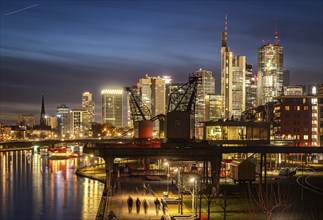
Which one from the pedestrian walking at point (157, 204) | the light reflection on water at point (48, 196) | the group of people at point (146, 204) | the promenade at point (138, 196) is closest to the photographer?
the promenade at point (138, 196)

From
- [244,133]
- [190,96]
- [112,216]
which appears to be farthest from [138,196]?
[190,96]

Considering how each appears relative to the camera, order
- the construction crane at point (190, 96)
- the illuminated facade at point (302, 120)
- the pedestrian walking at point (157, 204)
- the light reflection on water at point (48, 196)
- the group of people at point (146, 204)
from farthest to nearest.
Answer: the illuminated facade at point (302, 120) → the construction crane at point (190, 96) → the light reflection on water at point (48, 196) → the group of people at point (146, 204) → the pedestrian walking at point (157, 204)

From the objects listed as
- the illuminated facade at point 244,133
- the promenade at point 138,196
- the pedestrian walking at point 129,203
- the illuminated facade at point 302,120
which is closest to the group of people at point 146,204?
the pedestrian walking at point 129,203

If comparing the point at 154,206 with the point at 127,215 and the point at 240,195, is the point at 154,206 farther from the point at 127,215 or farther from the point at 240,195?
the point at 240,195

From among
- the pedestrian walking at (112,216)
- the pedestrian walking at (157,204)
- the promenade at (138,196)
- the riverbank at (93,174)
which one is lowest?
the riverbank at (93,174)

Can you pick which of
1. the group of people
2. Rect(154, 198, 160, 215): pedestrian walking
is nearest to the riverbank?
the group of people

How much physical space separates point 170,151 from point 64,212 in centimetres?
1147

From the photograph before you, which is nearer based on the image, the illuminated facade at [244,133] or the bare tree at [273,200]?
the bare tree at [273,200]

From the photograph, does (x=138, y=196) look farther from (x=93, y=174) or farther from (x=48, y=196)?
(x=93, y=174)

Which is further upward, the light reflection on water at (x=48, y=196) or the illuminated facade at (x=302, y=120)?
the illuminated facade at (x=302, y=120)

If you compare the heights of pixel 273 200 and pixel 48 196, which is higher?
pixel 273 200

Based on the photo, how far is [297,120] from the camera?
386 ft

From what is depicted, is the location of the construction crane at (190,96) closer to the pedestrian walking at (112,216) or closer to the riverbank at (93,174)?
the riverbank at (93,174)

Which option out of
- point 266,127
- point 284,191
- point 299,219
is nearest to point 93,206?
point 284,191
